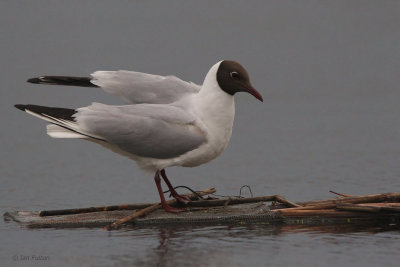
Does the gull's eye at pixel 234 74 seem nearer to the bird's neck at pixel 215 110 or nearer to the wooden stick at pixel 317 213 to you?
the bird's neck at pixel 215 110

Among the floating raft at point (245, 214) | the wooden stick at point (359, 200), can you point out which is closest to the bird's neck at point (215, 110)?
the floating raft at point (245, 214)

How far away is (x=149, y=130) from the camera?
6574mm

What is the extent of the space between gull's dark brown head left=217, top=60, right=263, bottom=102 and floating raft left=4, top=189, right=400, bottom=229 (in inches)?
37.7

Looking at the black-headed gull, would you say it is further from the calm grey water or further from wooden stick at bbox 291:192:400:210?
wooden stick at bbox 291:192:400:210

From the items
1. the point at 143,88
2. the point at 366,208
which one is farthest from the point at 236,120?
the point at 366,208

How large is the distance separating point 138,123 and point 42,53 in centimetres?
674

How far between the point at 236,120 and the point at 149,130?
4334mm

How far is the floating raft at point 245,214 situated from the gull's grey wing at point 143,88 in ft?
3.36

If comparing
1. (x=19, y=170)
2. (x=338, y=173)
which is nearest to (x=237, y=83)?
(x=338, y=173)

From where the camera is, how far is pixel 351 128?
1035 cm

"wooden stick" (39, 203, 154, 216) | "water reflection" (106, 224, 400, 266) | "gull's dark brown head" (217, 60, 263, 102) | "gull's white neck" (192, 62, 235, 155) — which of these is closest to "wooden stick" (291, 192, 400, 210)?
"water reflection" (106, 224, 400, 266)

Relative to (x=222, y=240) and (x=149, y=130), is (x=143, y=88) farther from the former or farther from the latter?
(x=222, y=240)

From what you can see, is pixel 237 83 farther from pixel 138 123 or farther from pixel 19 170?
pixel 19 170

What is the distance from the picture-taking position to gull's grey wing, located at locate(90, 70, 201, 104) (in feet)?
23.4
